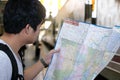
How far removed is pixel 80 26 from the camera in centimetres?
127

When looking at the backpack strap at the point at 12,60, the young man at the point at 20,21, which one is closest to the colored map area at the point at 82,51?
the young man at the point at 20,21

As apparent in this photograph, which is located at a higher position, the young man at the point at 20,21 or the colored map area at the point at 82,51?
the young man at the point at 20,21

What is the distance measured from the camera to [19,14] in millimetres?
1253

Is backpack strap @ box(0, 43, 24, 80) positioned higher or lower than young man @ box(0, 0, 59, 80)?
lower

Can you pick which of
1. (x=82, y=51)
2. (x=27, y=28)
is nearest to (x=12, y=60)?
(x=27, y=28)

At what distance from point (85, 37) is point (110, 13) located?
4.40ft

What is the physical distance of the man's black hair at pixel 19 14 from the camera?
1.25 meters

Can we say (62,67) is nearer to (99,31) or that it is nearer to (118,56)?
(99,31)

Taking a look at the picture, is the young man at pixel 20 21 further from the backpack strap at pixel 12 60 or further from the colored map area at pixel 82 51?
the colored map area at pixel 82 51

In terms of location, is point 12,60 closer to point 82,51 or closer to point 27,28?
point 27,28

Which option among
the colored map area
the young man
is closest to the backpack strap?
the young man

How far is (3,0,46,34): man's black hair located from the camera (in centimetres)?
125

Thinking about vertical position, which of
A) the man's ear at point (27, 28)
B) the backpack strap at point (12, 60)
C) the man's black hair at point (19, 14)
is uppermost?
the man's black hair at point (19, 14)

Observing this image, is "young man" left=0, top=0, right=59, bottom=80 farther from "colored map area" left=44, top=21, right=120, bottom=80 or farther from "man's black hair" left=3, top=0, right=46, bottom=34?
"colored map area" left=44, top=21, right=120, bottom=80
